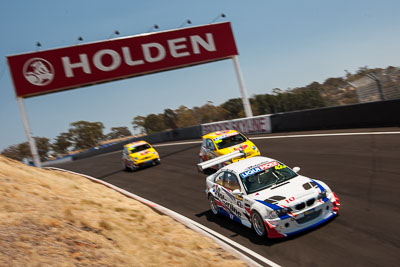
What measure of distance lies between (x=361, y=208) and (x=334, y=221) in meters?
0.84

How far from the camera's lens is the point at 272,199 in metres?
8.20

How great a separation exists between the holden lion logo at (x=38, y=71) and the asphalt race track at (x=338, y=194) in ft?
37.3

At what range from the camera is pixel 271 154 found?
710 inches

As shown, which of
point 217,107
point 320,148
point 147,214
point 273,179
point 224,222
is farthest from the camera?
point 217,107

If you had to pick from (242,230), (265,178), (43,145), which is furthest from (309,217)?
(43,145)

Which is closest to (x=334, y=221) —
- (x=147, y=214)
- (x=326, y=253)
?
(x=326, y=253)

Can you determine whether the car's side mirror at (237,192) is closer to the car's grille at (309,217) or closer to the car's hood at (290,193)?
the car's hood at (290,193)

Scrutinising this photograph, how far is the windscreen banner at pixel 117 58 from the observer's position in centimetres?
2783

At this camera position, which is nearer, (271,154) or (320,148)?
(320,148)

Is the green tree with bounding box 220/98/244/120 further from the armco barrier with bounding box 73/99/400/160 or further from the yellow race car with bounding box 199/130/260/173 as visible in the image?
the yellow race car with bounding box 199/130/260/173

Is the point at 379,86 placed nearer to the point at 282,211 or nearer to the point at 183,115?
the point at 282,211

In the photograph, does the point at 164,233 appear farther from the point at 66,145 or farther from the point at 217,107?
the point at 66,145

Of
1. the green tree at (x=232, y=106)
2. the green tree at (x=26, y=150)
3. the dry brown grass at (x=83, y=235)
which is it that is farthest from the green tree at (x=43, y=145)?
the dry brown grass at (x=83, y=235)

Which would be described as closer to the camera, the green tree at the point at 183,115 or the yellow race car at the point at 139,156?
the yellow race car at the point at 139,156
